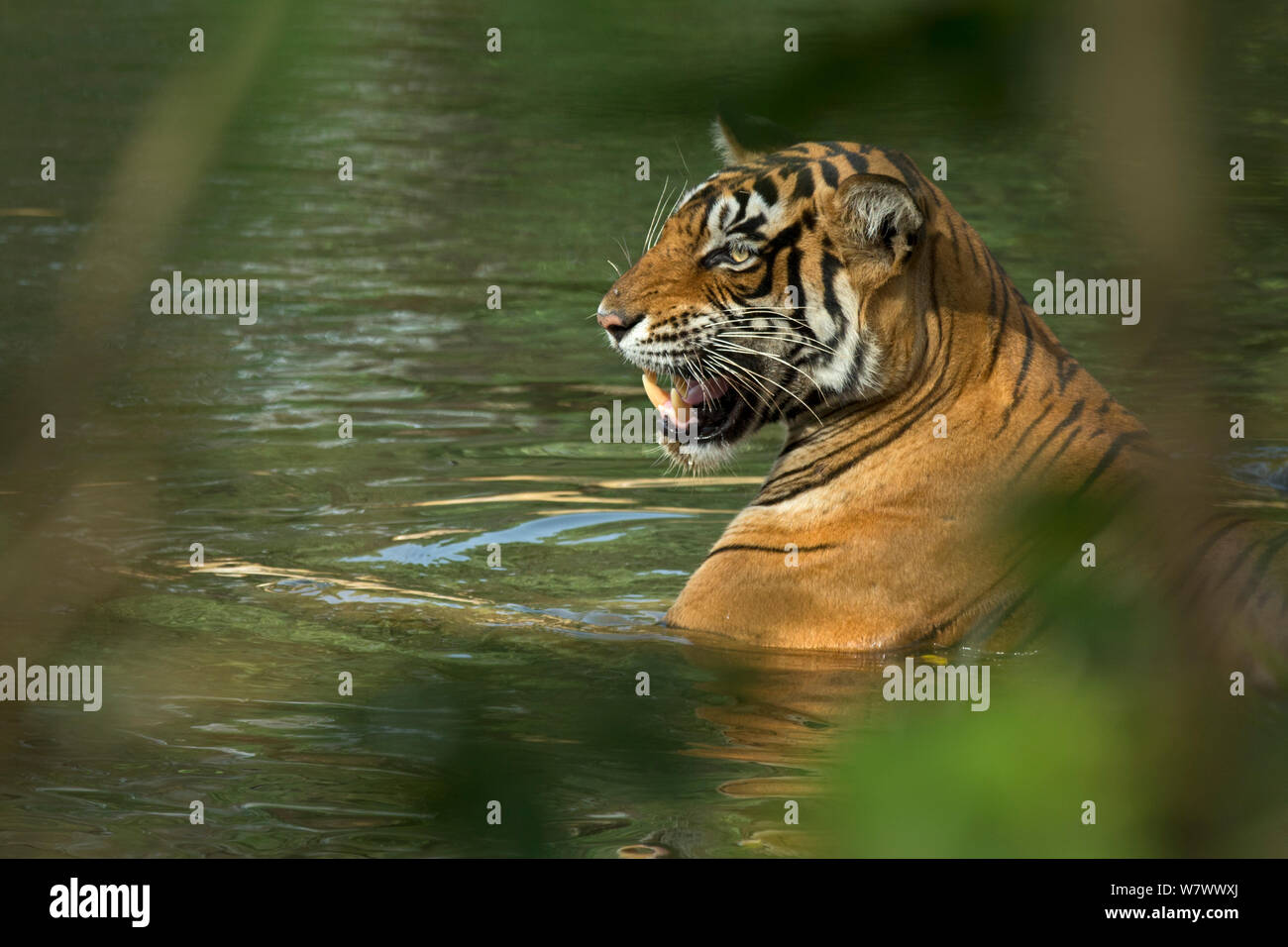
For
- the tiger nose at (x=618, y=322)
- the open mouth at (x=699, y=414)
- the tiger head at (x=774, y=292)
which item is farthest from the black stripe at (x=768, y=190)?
the open mouth at (x=699, y=414)

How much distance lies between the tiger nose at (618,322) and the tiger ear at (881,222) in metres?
0.62

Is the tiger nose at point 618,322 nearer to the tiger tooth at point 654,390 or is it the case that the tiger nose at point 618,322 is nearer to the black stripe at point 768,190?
the tiger tooth at point 654,390

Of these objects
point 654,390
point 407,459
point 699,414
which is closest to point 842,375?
point 699,414

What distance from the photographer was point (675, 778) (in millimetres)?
1204

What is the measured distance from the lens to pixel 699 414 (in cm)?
515

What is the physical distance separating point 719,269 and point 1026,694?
3937 mm

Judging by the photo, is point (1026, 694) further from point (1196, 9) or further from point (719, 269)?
point (719, 269)

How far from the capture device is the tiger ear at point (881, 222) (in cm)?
442

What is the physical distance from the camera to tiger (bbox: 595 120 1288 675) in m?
4.79

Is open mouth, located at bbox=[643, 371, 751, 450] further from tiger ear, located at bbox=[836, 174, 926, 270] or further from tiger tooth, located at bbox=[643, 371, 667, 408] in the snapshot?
tiger ear, located at bbox=[836, 174, 926, 270]

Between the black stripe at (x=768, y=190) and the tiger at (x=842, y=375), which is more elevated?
the black stripe at (x=768, y=190)

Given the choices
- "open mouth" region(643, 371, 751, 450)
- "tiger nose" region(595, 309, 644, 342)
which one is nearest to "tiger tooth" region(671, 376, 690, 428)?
"open mouth" region(643, 371, 751, 450)

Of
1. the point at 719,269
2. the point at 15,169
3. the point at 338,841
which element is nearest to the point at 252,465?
the point at 719,269

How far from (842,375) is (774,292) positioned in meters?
0.30
